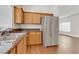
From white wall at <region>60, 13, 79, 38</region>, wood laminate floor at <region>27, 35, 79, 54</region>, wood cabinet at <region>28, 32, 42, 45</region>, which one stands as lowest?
wood laminate floor at <region>27, 35, 79, 54</region>

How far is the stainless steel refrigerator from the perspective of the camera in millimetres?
6129

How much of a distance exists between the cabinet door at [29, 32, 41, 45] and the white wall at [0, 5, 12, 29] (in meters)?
1.99

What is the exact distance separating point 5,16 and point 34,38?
2.45 metres

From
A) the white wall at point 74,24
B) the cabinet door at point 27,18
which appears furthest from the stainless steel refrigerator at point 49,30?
the white wall at point 74,24

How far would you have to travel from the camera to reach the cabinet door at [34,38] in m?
6.44

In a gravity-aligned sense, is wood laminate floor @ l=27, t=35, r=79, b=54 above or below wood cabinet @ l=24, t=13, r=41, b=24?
below

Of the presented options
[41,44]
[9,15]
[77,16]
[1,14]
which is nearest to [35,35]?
[41,44]

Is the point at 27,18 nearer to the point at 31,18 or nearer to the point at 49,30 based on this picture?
the point at 31,18

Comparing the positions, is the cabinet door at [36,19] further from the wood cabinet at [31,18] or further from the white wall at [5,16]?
the white wall at [5,16]

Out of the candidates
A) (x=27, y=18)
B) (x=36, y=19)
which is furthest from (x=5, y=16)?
(x=36, y=19)

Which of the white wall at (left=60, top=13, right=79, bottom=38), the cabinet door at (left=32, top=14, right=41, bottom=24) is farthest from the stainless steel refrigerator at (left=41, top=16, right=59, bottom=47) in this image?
the white wall at (left=60, top=13, right=79, bottom=38)

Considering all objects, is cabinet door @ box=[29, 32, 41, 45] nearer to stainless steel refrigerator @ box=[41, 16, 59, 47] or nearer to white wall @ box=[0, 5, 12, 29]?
stainless steel refrigerator @ box=[41, 16, 59, 47]

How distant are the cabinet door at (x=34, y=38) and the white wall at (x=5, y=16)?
199 centimetres
